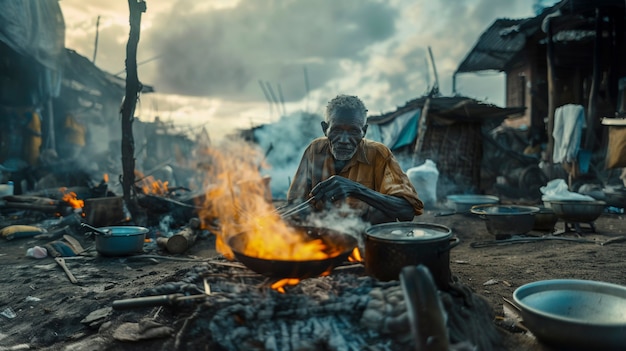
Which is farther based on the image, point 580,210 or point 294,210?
point 580,210

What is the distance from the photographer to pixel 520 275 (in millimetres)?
4496

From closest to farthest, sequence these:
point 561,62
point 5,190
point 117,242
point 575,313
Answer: point 575,313 < point 117,242 < point 5,190 < point 561,62

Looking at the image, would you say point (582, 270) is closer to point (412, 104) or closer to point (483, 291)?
point (483, 291)

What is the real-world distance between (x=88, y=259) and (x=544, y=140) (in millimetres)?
17175

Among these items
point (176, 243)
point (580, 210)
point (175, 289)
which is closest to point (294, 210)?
point (175, 289)

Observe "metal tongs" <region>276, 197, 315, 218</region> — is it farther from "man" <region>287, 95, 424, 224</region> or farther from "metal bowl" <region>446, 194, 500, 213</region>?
"metal bowl" <region>446, 194, 500, 213</region>

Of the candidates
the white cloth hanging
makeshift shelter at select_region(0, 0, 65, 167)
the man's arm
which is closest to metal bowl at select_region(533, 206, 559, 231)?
the white cloth hanging

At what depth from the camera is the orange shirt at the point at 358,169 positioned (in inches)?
144

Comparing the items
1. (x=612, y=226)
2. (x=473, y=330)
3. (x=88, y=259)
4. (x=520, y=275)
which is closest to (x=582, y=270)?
(x=520, y=275)

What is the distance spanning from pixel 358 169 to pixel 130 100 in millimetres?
6247

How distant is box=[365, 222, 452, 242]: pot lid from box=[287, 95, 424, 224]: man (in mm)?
361

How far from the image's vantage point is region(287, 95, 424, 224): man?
3.16 metres

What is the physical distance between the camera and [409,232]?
9.23 ft

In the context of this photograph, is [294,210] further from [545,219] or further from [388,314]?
[545,219]
